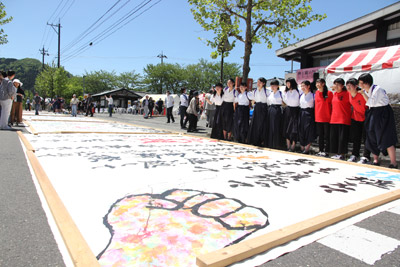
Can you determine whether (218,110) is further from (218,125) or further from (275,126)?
(275,126)

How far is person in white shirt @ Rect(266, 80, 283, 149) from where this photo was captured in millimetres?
5359

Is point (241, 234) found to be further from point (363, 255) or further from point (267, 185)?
point (267, 185)

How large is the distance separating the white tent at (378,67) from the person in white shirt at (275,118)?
277 centimetres

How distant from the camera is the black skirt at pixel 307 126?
4.97 metres

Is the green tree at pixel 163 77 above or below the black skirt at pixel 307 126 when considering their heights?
above

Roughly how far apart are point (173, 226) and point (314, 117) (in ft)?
13.7

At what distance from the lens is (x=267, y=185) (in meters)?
2.58

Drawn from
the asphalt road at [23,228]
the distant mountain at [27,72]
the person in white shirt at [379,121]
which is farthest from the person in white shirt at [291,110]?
the distant mountain at [27,72]

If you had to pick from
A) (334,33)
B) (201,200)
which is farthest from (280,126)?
(334,33)

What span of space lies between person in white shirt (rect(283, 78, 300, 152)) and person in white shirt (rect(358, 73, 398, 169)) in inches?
50.1

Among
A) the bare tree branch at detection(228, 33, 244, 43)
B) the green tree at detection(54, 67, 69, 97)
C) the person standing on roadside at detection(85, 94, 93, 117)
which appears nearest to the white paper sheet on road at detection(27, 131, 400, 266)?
the bare tree branch at detection(228, 33, 244, 43)

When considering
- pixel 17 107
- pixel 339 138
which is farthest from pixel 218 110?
pixel 17 107

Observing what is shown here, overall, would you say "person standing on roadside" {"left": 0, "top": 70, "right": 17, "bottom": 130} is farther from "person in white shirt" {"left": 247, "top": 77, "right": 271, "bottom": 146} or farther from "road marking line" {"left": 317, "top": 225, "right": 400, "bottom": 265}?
"road marking line" {"left": 317, "top": 225, "right": 400, "bottom": 265}

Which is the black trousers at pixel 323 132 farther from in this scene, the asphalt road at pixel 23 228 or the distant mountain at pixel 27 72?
the distant mountain at pixel 27 72
